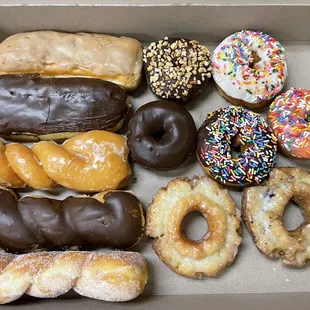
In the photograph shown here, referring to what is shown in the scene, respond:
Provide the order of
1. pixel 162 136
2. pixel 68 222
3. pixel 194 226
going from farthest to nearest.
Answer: pixel 194 226 < pixel 162 136 < pixel 68 222

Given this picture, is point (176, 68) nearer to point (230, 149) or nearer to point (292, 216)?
point (230, 149)

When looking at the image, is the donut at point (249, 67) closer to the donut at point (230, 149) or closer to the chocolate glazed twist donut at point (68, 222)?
the donut at point (230, 149)

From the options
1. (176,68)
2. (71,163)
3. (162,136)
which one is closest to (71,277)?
(71,163)

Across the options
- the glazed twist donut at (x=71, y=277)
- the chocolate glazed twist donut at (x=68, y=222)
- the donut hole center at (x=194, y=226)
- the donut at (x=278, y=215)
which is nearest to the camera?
the glazed twist donut at (x=71, y=277)

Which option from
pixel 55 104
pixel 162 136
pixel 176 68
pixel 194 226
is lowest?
→ pixel 194 226

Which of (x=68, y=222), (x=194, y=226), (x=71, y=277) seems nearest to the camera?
(x=71, y=277)

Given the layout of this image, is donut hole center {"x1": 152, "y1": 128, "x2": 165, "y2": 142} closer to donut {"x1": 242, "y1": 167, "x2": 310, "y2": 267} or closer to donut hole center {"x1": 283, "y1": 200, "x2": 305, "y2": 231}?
donut {"x1": 242, "y1": 167, "x2": 310, "y2": 267}

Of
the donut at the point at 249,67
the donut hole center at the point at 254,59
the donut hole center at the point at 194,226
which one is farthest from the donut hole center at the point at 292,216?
the donut hole center at the point at 254,59

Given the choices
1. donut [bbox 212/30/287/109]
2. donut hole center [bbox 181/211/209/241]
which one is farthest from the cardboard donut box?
donut [bbox 212/30/287/109]
